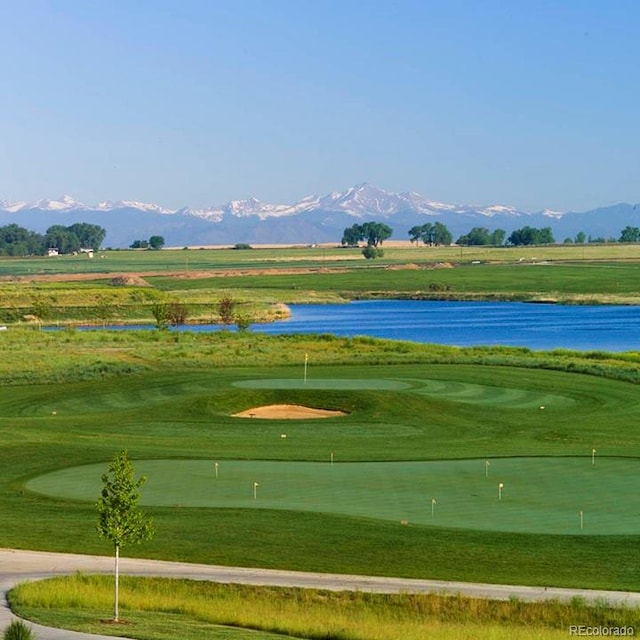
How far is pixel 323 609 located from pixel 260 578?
9.99 feet

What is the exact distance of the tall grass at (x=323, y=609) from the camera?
72.9ft

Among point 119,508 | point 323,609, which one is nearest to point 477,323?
point 323,609

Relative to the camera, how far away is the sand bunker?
54.1 meters

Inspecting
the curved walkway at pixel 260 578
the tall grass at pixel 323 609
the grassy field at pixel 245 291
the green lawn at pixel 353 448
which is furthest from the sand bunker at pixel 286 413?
the grassy field at pixel 245 291

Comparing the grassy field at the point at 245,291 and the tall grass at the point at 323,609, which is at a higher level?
the tall grass at the point at 323,609

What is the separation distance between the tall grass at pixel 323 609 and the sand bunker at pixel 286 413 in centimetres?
2784

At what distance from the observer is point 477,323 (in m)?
128

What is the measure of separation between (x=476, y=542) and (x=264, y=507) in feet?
21.0

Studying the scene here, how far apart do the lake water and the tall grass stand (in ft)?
239

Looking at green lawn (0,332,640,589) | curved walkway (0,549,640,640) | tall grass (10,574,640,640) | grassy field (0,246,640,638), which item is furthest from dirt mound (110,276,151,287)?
tall grass (10,574,640,640)

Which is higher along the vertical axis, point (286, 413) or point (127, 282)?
point (127, 282)

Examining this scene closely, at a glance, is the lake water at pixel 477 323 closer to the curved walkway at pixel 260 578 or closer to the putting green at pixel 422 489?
the putting green at pixel 422 489

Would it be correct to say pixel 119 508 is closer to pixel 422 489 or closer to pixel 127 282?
pixel 422 489

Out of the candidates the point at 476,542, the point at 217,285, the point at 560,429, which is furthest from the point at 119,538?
the point at 217,285
